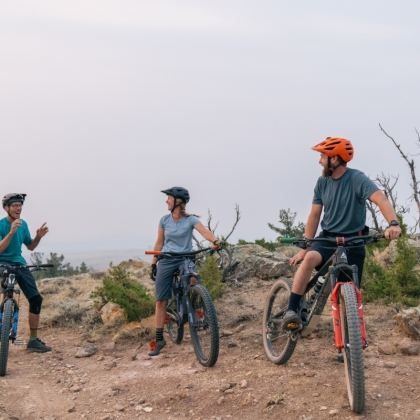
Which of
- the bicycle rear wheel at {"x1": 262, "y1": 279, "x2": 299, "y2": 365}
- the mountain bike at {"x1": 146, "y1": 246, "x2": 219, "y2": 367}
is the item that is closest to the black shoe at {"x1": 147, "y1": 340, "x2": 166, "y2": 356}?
the mountain bike at {"x1": 146, "y1": 246, "x2": 219, "y2": 367}

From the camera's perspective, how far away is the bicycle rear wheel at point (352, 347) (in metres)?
4.68

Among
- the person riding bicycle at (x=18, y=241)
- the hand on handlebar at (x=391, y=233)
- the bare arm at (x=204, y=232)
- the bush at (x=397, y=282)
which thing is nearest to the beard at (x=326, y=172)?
the hand on handlebar at (x=391, y=233)

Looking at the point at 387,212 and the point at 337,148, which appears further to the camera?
the point at 337,148

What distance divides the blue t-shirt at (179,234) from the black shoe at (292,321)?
2.17m

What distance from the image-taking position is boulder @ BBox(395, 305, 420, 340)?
6.95m

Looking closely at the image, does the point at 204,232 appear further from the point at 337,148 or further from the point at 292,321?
the point at 337,148

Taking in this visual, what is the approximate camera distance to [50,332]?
1020 cm

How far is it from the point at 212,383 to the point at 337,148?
3027mm

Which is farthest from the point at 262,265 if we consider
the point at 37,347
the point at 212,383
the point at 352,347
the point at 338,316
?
the point at 352,347

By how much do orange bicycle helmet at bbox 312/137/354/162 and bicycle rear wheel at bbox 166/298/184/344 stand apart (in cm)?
336

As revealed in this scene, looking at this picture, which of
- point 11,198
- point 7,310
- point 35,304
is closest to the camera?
point 7,310

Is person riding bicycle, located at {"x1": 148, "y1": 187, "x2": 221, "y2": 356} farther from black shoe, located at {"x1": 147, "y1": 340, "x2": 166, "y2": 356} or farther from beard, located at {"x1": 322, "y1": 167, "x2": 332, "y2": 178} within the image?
beard, located at {"x1": 322, "y1": 167, "x2": 332, "y2": 178}

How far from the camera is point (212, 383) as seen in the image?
20.4ft

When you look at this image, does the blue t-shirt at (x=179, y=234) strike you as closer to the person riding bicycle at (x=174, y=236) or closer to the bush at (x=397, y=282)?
the person riding bicycle at (x=174, y=236)
